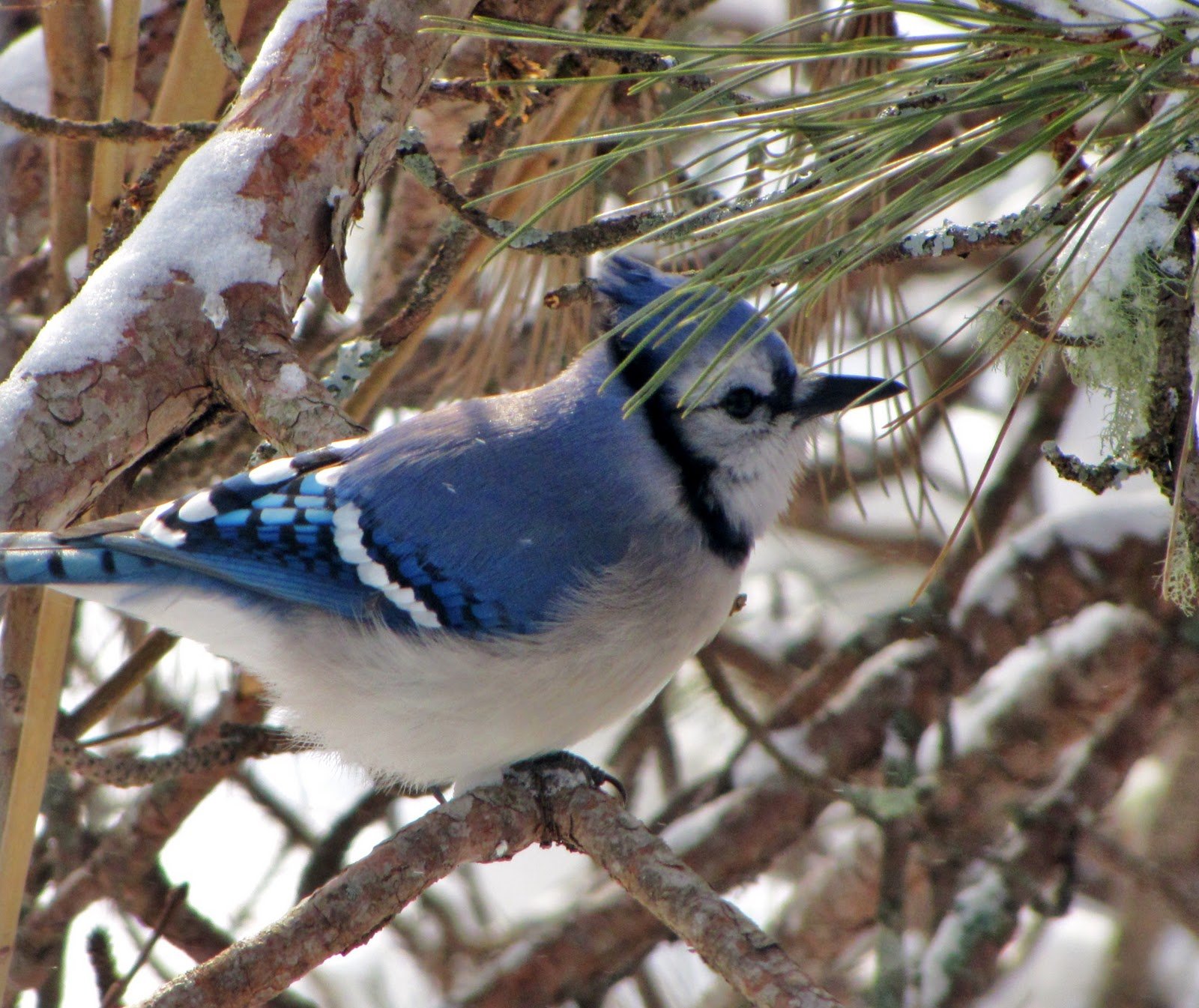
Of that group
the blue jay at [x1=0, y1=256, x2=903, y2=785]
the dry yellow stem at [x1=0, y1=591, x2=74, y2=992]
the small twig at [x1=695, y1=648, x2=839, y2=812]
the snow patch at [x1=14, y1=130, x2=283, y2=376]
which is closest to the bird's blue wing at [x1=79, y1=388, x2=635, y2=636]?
the blue jay at [x1=0, y1=256, x2=903, y2=785]

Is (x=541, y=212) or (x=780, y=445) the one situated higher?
(x=780, y=445)

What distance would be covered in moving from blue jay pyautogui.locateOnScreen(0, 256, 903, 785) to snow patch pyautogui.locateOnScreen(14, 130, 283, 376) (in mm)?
203

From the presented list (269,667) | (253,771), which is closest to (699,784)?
(253,771)

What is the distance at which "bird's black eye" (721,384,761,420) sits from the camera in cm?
146

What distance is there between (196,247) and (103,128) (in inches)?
8.0

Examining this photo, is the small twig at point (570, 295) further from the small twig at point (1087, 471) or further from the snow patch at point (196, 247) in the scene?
the small twig at point (1087, 471)

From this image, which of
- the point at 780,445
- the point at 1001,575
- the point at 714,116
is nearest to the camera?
the point at 714,116

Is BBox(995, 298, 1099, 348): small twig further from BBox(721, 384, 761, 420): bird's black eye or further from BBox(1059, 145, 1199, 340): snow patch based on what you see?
BBox(721, 384, 761, 420): bird's black eye

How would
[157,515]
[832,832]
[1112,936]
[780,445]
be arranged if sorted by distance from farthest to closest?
A: [832,832], [1112,936], [780,445], [157,515]

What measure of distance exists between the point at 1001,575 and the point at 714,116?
1194 mm

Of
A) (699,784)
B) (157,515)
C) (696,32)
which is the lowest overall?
(699,784)

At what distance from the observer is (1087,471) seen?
94cm

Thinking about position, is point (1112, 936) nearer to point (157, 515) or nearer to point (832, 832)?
point (832, 832)

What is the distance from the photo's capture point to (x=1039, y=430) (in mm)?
2289
